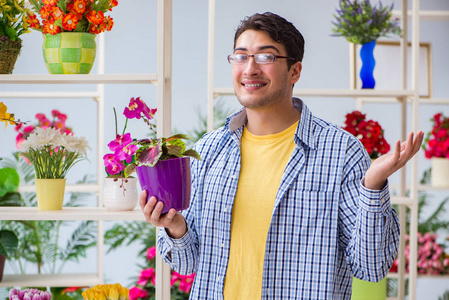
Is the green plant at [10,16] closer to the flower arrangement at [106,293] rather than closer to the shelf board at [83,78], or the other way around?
the shelf board at [83,78]

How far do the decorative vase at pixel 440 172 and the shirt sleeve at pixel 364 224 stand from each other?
2.43 metres

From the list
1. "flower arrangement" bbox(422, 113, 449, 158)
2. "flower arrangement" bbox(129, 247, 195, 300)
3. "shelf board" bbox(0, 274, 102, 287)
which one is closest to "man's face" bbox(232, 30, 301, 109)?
"shelf board" bbox(0, 274, 102, 287)

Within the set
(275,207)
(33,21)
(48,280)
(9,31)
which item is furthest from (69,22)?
(48,280)

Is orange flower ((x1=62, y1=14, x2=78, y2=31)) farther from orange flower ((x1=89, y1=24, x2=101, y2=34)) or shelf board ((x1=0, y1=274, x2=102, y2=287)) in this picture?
shelf board ((x1=0, y1=274, x2=102, y2=287))

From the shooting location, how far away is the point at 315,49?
5.79 metres

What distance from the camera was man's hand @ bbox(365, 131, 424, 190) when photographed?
1.27 metres

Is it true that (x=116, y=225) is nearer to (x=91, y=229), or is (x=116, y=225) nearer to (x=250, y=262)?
(x=91, y=229)

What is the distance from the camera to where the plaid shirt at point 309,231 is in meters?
1.54

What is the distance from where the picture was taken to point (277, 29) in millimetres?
1674

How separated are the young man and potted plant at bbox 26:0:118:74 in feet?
1.90

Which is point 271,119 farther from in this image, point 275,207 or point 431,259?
point 431,259

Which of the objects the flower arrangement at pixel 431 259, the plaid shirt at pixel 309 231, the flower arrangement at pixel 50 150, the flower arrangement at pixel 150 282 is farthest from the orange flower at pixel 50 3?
the flower arrangement at pixel 431 259

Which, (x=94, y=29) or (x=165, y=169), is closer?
(x=165, y=169)

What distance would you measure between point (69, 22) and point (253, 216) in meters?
0.97
